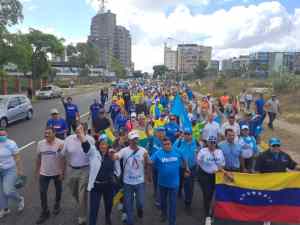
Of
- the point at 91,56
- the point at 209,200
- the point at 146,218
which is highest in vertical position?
the point at 91,56

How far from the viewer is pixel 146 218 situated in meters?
5.98

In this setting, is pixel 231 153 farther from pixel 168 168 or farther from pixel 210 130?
pixel 210 130

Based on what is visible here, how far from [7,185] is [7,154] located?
21.7 inches

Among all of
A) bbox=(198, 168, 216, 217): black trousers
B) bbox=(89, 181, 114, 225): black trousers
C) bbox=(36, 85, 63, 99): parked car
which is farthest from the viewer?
bbox=(36, 85, 63, 99): parked car

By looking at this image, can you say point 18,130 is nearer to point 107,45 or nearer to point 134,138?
point 134,138

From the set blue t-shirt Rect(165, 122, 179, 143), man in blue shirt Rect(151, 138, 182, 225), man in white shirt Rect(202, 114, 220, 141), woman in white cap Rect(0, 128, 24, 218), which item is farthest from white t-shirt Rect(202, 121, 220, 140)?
woman in white cap Rect(0, 128, 24, 218)

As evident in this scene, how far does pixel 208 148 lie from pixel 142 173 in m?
1.23

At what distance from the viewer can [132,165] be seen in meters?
5.40

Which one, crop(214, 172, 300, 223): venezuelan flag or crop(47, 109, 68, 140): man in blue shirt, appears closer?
crop(214, 172, 300, 223): venezuelan flag

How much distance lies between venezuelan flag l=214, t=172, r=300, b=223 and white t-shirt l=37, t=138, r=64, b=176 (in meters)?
2.78

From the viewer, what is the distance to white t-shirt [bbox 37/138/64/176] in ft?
18.8

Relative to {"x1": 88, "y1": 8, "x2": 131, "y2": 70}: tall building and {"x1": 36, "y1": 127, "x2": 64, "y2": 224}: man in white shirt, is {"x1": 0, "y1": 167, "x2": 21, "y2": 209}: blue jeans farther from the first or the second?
{"x1": 88, "y1": 8, "x2": 131, "y2": 70}: tall building

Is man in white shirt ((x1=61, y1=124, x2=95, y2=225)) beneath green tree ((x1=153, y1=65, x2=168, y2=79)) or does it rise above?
beneath

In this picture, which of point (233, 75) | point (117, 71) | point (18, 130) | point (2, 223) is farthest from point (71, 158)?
point (117, 71)
